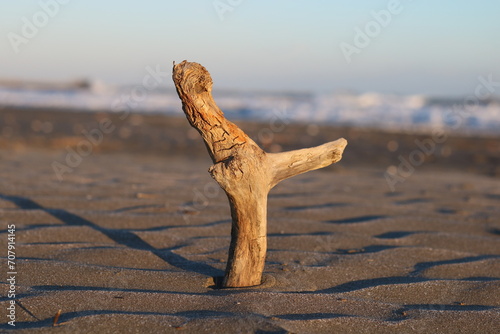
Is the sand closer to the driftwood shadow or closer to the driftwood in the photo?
the driftwood shadow

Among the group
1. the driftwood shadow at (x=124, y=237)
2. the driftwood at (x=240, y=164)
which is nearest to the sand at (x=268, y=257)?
the driftwood shadow at (x=124, y=237)

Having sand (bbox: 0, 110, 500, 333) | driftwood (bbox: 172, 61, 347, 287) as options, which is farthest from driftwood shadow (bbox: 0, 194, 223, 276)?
driftwood (bbox: 172, 61, 347, 287)

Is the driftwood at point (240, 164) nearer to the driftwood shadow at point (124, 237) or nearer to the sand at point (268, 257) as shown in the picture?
the sand at point (268, 257)

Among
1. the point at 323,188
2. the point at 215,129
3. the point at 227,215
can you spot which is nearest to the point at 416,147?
the point at 323,188

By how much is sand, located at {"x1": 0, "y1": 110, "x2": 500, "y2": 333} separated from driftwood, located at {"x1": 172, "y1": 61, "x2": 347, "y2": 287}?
0.13 meters

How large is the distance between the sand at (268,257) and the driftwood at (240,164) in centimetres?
13

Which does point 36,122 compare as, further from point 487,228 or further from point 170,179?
point 487,228

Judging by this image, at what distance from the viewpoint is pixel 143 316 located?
1911 millimetres

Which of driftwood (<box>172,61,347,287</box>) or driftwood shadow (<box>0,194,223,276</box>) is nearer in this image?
driftwood (<box>172,61,347,287</box>)

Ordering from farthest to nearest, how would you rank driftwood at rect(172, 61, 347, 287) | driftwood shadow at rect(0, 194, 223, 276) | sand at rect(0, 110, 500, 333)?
driftwood shadow at rect(0, 194, 223, 276)
driftwood at rect(172, 61, 347, 287)
sand at rect(0, 110, 500, 333)

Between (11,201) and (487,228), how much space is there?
3.11 meters

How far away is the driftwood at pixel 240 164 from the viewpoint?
2109mm

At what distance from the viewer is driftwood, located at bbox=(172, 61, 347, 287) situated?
2.11 metres

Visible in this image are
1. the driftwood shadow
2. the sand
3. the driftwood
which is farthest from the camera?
the driftwood shadow
